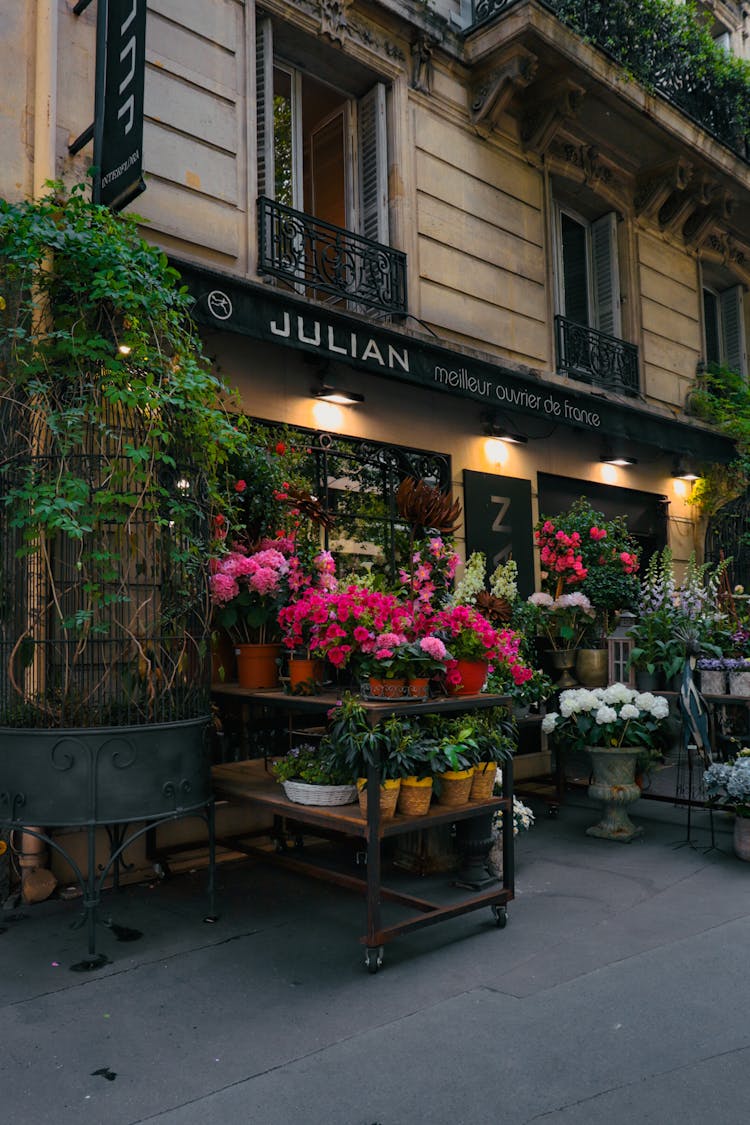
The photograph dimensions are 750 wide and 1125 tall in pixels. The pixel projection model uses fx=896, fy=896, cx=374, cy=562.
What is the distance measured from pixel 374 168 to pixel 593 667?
5.13m

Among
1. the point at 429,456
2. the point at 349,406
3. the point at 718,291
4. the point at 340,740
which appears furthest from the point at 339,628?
the point at 718,291

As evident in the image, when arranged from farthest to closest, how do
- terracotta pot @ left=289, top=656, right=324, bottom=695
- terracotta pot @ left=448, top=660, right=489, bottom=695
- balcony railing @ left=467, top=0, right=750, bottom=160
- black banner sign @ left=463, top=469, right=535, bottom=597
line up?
balcony railing @ left=467, top=0, right=750, bottom=160
black banner sign @ left=463, top=469, right=535, bottom=597
terracotta pot @ left=289, top=656, right=324, bottom=695
terracotta pot @ left=448, top=660, right=489, bottom=695

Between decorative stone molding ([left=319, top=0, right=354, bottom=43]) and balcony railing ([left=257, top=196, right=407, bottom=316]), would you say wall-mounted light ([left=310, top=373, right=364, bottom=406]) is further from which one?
decorative stone molding ([left=319, top=0, right=354, bottom=43])

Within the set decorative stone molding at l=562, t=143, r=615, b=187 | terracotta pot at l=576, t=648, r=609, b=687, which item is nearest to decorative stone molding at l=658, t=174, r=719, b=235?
decorative stone molding at l=562, t=143, r=615, b=187

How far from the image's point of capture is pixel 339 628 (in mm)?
4684

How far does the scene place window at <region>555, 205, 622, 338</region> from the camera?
1116 cm

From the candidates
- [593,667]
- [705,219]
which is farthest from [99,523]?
[705,219]

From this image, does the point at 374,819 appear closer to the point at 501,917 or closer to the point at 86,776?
the point at 501,917

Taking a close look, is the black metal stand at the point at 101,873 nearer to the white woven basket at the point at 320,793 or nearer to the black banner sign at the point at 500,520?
the white woven basket at the point at 320,793

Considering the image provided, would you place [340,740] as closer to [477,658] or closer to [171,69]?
[477,658]

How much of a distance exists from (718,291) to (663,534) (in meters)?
4.65

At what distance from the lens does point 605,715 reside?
6.49 meters

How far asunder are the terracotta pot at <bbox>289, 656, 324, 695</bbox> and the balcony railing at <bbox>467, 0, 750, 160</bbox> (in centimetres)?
730

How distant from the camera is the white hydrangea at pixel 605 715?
6.48m
